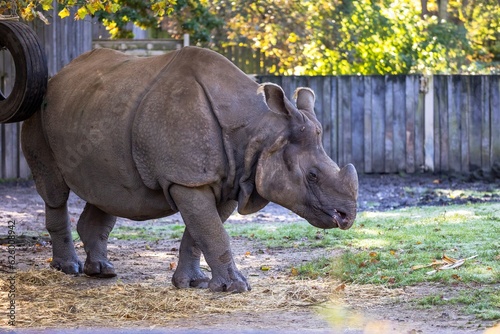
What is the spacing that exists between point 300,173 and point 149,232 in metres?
4.97

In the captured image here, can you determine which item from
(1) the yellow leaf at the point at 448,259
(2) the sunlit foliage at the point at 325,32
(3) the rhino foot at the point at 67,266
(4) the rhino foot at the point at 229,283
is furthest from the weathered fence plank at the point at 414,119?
(4) the rhino foot at the point at 229,283

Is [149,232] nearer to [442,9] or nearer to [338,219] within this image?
[338,219]

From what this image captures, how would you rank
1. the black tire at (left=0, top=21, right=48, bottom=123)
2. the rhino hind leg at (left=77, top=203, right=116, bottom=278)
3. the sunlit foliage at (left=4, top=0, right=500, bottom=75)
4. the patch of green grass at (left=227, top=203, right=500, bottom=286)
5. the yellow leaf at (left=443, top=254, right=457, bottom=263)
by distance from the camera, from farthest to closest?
1. the sunlit foliage at (left=4, top=0, right=500, bottom=75)
2. the rhino hind leg at (left=77, top=203, right=116, bottom=278)
3. the black tire at (left=0, top=21, right=48, bottom=123)
4. the yellow leaf at (left=443, top=254, right=457, bottom=263)
5. the patch of green grass at (left=227, top=203, right=500, bottom=286)

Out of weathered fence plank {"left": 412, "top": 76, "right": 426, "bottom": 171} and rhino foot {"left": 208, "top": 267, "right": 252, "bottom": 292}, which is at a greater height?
Result: weathered fence plank {"left": 412, "top": 76, "right": 426, "bottom": 171}

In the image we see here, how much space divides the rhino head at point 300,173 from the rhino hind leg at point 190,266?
638mm

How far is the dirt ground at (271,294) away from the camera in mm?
6562

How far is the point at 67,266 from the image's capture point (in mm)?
9258

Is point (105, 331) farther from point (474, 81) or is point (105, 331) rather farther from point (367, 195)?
point (474, 81)

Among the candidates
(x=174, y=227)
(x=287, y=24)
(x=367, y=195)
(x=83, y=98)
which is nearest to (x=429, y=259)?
(x=83, y=98)

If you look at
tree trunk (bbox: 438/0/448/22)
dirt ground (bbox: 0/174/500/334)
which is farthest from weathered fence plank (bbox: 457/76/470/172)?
tree trunk (bbox: 438/0/448/22)

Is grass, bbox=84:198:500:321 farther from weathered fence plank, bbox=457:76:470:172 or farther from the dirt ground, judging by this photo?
weathered fence plank, bbox=457:76:470:172

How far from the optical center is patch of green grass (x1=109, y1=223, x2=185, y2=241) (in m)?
11.9

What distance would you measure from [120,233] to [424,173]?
8.25m

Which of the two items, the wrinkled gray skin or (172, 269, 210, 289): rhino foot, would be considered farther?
(172, 269, 210, 289): rhino foot
